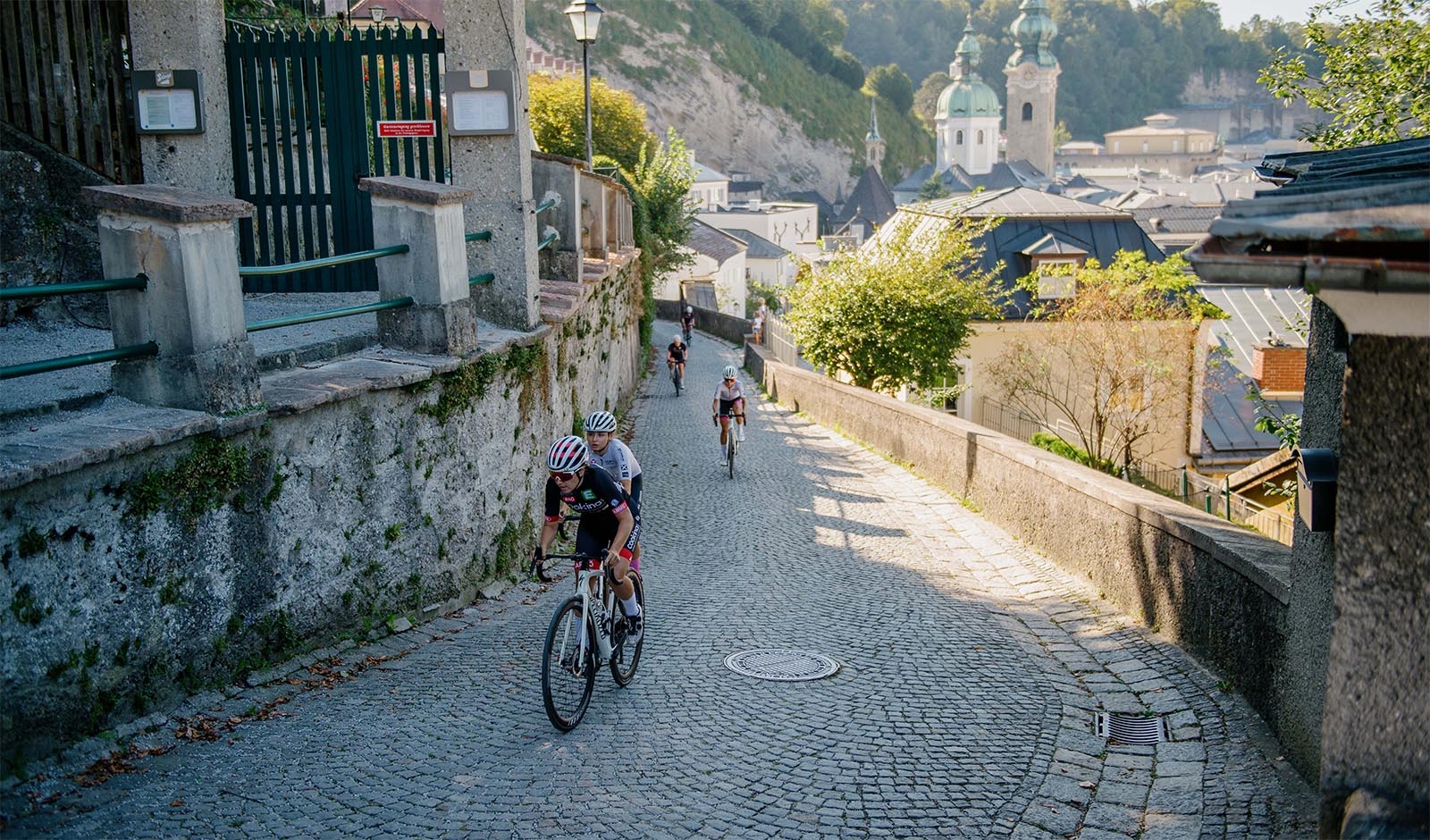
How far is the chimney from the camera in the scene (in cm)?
2686

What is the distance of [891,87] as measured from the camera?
14400cm

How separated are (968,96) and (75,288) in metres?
136

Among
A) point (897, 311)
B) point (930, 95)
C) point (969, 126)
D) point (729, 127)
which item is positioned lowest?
point (897, 311)

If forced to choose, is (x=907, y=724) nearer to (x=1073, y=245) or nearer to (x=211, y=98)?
(x=211, y=98)

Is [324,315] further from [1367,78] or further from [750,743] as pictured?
[1367,78]

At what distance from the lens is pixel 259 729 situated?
19.5ft

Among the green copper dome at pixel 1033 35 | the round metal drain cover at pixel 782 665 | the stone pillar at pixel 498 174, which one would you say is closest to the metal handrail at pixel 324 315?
the stone pillar at pixel 498 174

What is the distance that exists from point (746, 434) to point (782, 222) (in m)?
80.3

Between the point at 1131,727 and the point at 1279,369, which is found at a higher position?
the point at 1131,727

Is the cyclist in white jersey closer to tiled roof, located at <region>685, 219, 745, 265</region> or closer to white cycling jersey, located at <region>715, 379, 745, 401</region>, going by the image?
white cycling jersey, located at <region>715, 379, 745, 401</region>


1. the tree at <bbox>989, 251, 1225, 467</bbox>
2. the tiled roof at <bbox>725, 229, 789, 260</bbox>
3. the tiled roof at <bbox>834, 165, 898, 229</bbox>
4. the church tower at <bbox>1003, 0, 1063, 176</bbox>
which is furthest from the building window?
the church tower at <bbox>1003, 0, 1063, 176</bbox>

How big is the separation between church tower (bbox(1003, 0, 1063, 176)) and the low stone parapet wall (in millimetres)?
141319

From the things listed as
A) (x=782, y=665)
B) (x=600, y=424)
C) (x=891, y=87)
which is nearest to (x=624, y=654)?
(x=782, y=665)

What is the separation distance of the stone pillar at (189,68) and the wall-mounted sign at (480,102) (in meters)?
2.00
